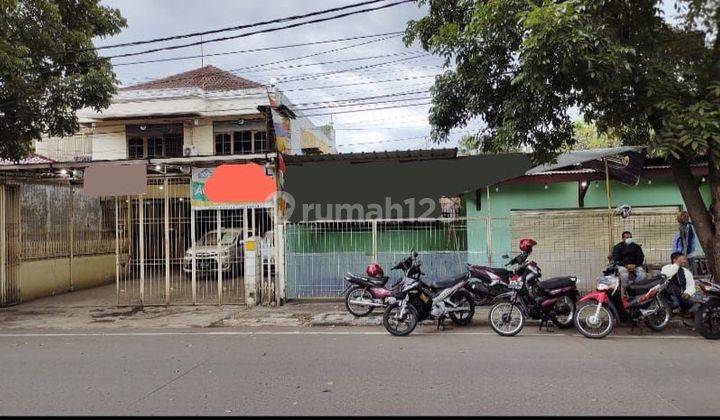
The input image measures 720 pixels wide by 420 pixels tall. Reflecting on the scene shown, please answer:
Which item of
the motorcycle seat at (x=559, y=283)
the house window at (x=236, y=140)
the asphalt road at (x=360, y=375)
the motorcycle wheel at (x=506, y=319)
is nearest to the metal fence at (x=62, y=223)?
the asphalt road at (x=360, y=375)

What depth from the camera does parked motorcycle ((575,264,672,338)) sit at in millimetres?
7840

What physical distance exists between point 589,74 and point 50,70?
36.5 ft

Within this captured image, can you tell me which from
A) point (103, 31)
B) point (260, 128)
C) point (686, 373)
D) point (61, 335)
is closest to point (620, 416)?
point (686, 373)

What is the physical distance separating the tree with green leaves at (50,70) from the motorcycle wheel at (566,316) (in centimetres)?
1050

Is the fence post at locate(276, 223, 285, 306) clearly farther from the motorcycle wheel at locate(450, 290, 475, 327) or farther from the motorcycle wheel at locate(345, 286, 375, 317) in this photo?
the motorcycle wheel at locate(450, 290, 475, 327)

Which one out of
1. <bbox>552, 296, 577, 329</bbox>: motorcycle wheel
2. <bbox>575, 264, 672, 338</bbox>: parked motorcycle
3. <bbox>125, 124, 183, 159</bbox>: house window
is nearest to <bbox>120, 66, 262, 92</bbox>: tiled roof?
<bbox>125, 124, 183, 159</bbox>: house window

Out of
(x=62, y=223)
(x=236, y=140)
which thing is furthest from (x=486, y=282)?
(x=236, y=140)

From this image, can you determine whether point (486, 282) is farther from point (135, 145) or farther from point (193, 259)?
point (135, 145)

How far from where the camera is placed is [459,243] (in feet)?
38.4

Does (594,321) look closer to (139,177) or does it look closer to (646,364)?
(646,364)

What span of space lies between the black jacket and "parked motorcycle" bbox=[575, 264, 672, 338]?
1.66m

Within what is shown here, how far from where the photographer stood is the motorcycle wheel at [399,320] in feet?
27.2

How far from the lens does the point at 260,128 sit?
22031 mm

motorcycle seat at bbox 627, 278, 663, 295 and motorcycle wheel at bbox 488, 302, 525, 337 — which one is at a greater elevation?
motorcycle seat at bbox 627, 278, 663, 295
